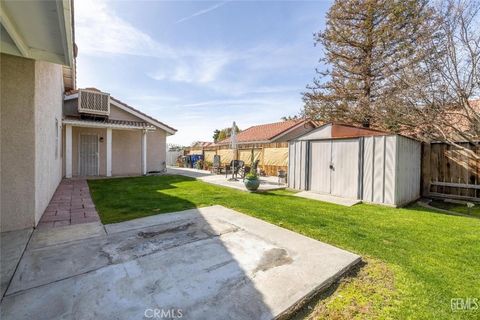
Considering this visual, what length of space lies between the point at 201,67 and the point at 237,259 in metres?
12.7

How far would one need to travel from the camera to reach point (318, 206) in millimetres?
7102

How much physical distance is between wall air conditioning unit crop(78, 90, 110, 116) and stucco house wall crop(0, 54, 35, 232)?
32.6 feet

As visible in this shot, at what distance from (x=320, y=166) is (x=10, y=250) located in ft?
30.1

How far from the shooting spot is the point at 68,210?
235 inches

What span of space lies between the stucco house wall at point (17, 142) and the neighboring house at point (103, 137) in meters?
8.83

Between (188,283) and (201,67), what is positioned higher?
(201,67)

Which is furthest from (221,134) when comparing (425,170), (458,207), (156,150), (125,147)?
(458,207)

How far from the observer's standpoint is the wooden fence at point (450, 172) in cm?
858

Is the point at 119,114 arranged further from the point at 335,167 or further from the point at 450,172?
the point at 450,172

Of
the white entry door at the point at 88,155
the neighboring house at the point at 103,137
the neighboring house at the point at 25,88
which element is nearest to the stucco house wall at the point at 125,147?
the neighboring house at the point at 103,137

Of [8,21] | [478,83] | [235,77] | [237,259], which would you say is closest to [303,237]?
[237,259]

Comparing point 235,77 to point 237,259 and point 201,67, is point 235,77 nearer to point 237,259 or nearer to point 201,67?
point 201,67

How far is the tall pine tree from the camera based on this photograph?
1232cm

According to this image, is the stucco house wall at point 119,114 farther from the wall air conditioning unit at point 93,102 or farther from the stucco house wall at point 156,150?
the stucco house wall at point 156,150
